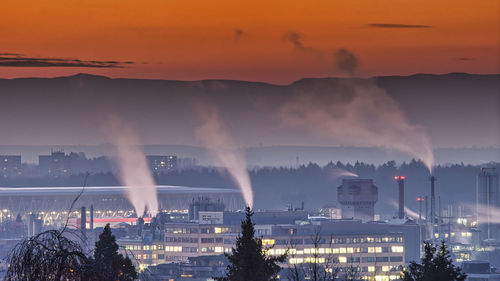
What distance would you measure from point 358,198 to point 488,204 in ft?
48.0

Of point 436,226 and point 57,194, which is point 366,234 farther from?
point 57,194

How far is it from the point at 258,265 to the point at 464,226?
110m

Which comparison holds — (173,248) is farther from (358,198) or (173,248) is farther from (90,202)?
(90,202)

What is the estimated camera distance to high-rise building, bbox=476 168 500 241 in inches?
5049

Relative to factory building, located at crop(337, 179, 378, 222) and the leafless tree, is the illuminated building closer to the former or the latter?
factory building, located at crop(337, 179, 378, 222)

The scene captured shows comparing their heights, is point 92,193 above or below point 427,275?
above

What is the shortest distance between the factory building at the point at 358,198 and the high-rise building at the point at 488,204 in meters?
10.7

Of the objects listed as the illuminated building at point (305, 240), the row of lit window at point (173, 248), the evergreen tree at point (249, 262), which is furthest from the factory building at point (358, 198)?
the evergreen tree at point (249, 262)

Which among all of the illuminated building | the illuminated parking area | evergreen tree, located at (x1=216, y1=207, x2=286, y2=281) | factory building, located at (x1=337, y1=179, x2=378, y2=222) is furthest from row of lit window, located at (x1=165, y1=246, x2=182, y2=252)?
evergreen tree, located at (x1=216, y1=207, x2=286, y2=281)

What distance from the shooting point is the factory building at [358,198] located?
126 meters

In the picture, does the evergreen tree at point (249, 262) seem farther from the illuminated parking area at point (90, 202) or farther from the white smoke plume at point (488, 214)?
the illuminated parking area at point (90, 202)

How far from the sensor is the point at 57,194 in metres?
175

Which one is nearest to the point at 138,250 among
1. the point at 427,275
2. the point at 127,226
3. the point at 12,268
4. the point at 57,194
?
the point at 127,226

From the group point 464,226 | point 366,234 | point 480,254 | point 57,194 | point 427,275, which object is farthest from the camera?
point 57,194
